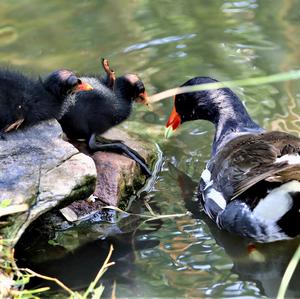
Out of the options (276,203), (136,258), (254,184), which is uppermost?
(254,184)

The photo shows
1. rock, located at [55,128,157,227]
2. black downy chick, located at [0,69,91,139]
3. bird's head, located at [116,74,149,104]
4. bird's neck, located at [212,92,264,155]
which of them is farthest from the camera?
bird's head, located at [116,74,149,104]

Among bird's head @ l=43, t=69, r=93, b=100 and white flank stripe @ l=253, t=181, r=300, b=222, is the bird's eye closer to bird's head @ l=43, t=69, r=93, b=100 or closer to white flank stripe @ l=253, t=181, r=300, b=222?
bird's head @ l=43, t=69, r=93, b=100

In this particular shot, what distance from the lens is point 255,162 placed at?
436cm

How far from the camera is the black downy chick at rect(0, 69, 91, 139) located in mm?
4832

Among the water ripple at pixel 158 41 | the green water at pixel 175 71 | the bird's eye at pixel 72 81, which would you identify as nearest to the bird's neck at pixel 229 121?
the green water at pixel 175 71

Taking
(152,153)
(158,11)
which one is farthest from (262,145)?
(158,11)

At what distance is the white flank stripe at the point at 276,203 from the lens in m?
4.15

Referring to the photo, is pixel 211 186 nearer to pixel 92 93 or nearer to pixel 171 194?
pixel 171 194

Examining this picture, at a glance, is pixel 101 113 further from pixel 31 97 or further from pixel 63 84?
pixel 31 97

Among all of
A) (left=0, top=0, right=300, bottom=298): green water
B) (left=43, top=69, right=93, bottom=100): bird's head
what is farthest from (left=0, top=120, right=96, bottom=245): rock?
(left=0, top=0, right=300, bottom=298): green water

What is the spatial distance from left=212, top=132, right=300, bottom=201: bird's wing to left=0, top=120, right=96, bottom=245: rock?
817 mm

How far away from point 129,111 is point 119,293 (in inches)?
72.6

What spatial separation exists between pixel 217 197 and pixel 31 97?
1.35 metres

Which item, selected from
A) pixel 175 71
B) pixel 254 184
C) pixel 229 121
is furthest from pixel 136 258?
pixel 175 71
